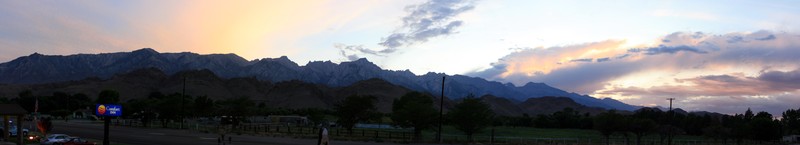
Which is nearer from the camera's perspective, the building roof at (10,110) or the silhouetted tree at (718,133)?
the building roof at (10,110)

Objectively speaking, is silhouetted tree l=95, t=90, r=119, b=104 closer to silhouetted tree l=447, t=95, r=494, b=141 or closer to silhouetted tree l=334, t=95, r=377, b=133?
silhouetted tree l=334, t=95, r=377, b=133

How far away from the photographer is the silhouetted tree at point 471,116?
2776 inches

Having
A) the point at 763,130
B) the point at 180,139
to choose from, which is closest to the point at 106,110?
the point at 180,139

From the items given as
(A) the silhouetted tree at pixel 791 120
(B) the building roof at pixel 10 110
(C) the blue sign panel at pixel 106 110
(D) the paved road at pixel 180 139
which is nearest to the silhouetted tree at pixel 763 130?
(A) the silhouetted tree at pixel 791 120

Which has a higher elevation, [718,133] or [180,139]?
[180,139]

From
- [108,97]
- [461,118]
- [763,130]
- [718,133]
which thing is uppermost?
[108,97]

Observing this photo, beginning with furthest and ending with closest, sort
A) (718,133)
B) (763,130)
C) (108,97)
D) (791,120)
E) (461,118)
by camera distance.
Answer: (108,97)
(791,120)
(763,130)
(718,133)
(461,118)

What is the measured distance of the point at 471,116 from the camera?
7031 centimetres

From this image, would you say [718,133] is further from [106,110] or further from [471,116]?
[106,110]

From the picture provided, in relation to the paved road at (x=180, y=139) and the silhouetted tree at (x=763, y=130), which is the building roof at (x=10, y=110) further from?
the silhouetted tree at (x=763, y=130)

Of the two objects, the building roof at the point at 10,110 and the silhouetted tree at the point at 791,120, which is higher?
the building roof at the point at 10,110

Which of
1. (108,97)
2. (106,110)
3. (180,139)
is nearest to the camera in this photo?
(106,110)

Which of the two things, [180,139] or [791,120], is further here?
[791,120]

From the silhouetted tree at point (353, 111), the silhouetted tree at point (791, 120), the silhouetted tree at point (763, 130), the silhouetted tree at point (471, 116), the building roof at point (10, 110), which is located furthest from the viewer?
the silhouetted tree at point (791, 120)
